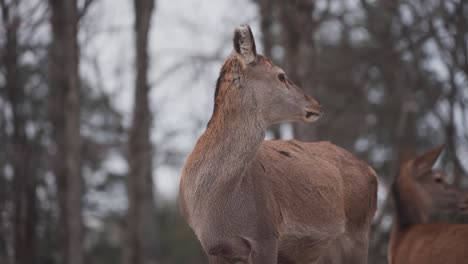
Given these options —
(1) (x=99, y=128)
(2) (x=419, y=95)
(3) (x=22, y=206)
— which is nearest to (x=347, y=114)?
(2) (x=419, y=95)

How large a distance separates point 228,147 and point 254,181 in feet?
1.31

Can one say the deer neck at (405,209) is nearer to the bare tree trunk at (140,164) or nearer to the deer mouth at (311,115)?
the deer mouth at (311,115)

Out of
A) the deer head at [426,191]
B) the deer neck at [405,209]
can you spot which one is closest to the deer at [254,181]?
the deer neck at [405,209]

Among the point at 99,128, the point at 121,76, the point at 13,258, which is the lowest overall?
the point at 13,258

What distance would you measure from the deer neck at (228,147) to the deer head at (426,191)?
4631 millimetres

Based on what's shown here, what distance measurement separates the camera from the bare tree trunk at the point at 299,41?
16.1m

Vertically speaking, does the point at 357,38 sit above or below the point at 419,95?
above

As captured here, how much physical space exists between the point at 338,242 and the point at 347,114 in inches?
737

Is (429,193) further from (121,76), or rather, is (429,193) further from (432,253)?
(121,76)

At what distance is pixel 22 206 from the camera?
69.3 feet

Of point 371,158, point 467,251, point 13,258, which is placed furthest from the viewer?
point 371,158

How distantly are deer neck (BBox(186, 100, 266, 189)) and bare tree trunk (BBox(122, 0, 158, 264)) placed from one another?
9118mm

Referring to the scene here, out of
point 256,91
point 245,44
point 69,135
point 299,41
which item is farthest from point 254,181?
point 69,135

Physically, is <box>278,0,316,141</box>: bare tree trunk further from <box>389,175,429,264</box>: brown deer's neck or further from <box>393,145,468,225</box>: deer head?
<box>389,175,429,264</box>: brown deer's neck
